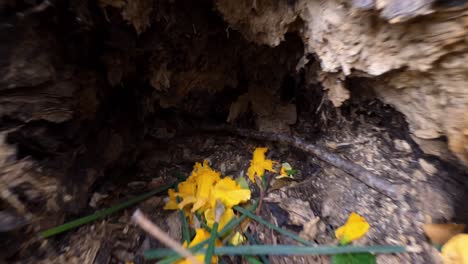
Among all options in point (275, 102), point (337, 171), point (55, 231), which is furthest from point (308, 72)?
point (55, 231)

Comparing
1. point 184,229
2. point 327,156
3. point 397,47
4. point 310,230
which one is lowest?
point 184,229

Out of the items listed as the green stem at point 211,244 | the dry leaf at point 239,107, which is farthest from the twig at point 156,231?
the dry leaf at point 239,107

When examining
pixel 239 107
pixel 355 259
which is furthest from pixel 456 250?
pixel 239 107

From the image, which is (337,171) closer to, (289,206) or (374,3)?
(289,206)

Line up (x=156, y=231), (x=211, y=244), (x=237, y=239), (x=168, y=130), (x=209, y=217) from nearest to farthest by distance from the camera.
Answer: (x=156, y=231)
(x=211, y=244)
(x=237, y=239)
(x=209, y=217)
(x=168, y=130)

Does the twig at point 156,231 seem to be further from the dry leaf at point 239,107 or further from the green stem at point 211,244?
the dry leaf at point 239,107

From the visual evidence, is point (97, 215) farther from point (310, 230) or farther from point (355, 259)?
point (355, 259)

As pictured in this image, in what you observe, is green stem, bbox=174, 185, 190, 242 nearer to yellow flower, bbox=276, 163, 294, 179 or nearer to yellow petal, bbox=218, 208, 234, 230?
yellow petal, bbox=218, 208, 234, 230
